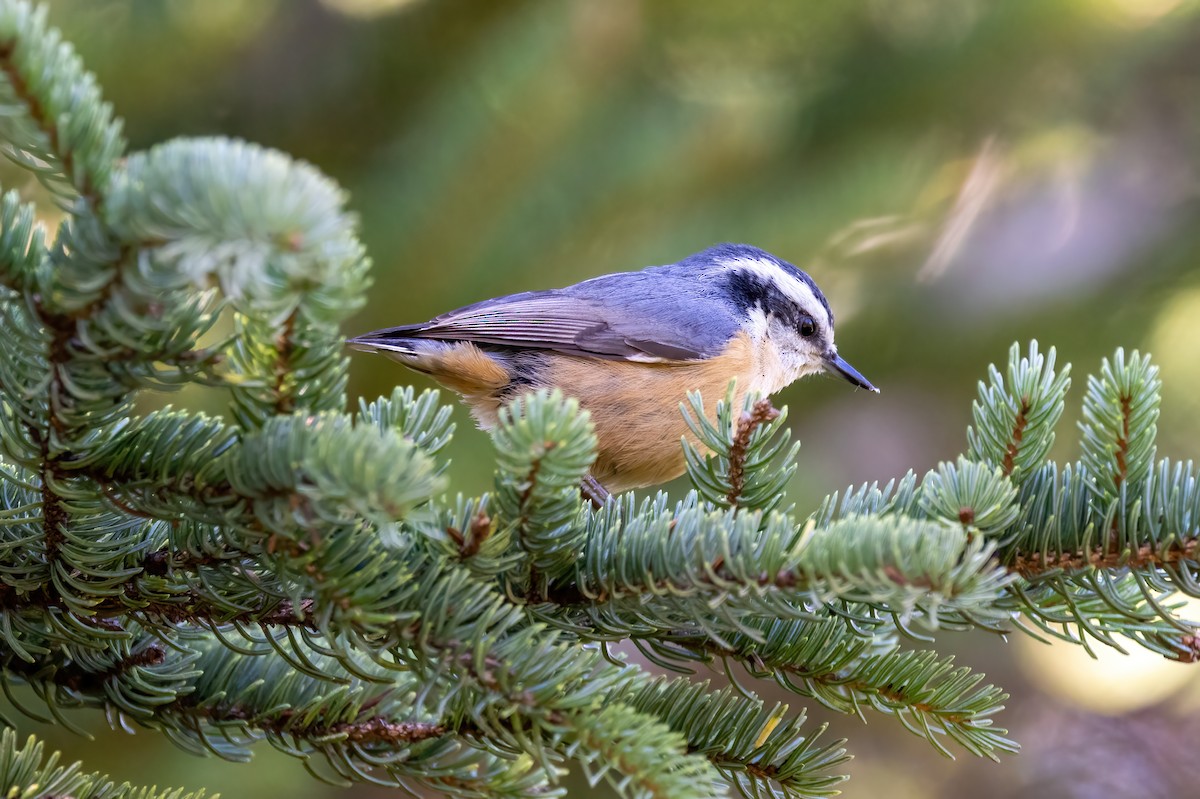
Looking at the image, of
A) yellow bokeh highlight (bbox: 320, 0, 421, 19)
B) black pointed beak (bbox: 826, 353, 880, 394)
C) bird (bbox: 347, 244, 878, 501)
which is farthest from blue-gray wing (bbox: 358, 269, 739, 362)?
yellow bokeh highlight (bbox: 320, 0, 421, 19)

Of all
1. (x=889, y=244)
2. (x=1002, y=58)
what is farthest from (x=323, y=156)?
(x=1002, y=58)

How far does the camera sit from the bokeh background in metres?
3.19

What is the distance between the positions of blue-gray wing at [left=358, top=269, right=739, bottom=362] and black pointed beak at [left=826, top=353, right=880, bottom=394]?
381 millimetres

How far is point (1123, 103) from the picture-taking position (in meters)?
3.96

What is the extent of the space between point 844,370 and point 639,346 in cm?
79

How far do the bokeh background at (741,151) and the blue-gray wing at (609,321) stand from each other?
5.7 inches

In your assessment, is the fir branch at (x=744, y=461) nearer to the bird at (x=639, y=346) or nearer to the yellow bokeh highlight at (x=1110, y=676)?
the bird at (x=639, y=346)

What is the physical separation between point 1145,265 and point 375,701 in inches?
118

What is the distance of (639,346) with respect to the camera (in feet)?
10.9

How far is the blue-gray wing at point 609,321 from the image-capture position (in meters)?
3.11

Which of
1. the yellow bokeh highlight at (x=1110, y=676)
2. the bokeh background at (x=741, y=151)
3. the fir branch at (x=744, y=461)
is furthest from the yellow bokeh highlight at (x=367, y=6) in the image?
the yellow bokeh highlight at (x=1110, y=676)

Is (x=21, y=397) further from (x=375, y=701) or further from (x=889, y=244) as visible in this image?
(x=889, y=244)

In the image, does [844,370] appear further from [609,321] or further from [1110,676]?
[1110,676]

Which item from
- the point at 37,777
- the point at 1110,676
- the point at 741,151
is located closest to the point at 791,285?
the point at 741,151
